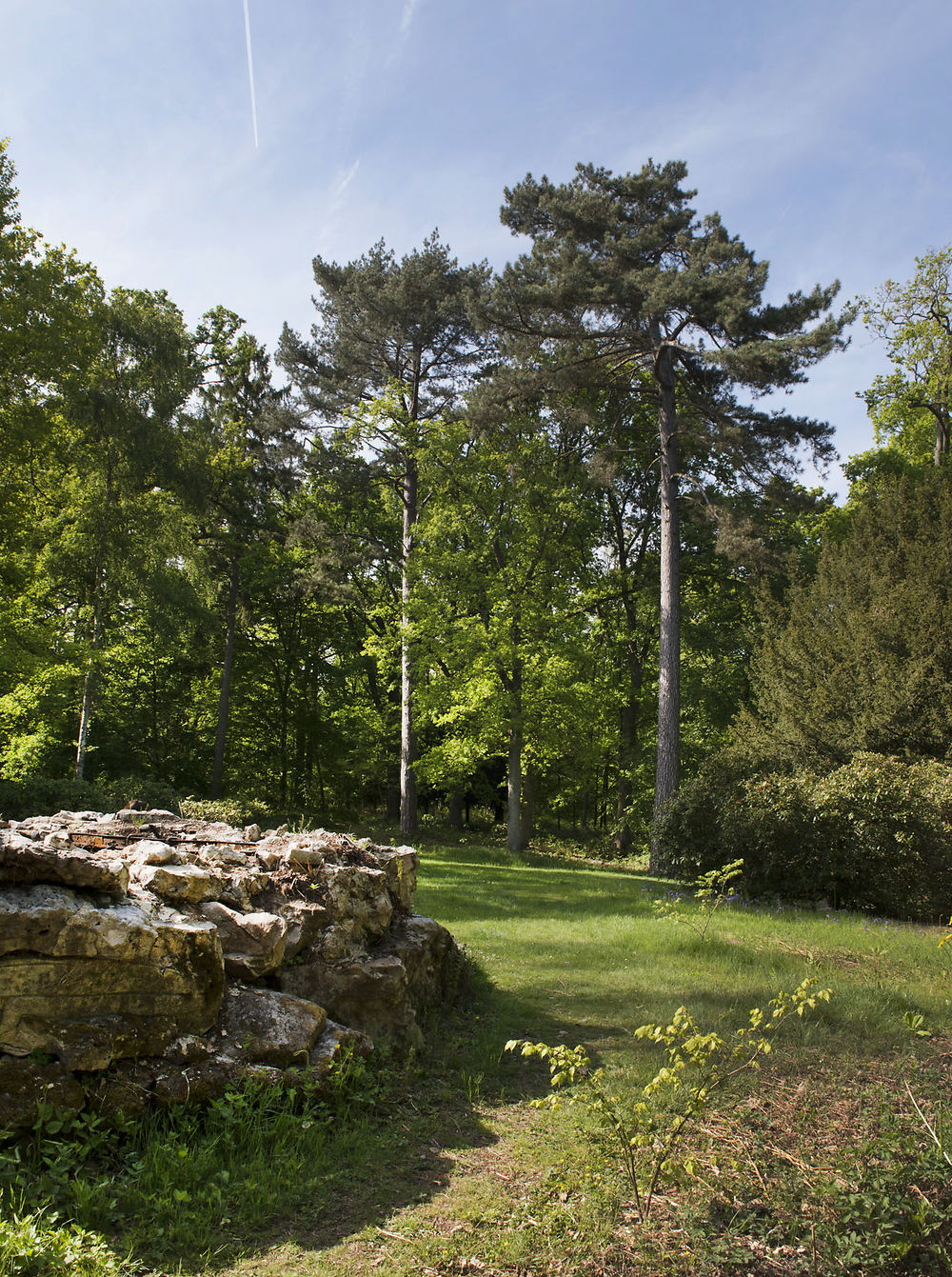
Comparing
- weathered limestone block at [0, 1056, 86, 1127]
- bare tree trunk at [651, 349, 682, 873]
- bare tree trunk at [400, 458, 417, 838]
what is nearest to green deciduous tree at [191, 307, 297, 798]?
bare tree trunk at [400, 458, 417, 838]

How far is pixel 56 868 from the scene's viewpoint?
13.0 ft

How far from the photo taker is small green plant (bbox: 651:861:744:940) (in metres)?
8.15

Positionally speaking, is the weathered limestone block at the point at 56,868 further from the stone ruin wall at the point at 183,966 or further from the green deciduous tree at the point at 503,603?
the green deciduous tree at the point at 503,603

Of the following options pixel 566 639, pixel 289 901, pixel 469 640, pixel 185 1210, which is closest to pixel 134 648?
pixel 469 640

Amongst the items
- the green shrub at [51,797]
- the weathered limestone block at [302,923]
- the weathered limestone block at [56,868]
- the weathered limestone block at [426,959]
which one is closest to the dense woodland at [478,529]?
the green shrub at [51,797]

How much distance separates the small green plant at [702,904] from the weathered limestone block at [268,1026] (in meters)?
4.34

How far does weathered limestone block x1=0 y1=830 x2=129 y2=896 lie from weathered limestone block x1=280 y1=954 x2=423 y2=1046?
1.42 metres

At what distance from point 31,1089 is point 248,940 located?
143 cm

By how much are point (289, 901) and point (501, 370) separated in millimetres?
14231

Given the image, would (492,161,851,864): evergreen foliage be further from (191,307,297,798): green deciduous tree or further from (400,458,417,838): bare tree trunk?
(191,307,297,798): green deciduous tree

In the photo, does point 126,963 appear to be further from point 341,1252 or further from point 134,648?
point 134,648

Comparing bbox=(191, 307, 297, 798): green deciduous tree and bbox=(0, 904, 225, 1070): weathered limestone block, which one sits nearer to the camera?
bbox=(0, 904, 225, 1070): weathered limestone block

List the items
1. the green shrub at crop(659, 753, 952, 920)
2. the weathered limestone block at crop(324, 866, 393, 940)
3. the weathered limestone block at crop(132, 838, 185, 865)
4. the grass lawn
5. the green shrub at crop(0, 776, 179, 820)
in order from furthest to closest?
1. the green shrub at crop(0, 776, 179, 820)
2. the green shrub at crop(659, 753, 952, 920)
3. the weathered limestone block at crop(324, 866, 393, 940)
4. the weathered limestone block at crop(132, 838, 185, 865)
5. the grass lawn

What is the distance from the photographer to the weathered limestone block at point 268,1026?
4234 mm
